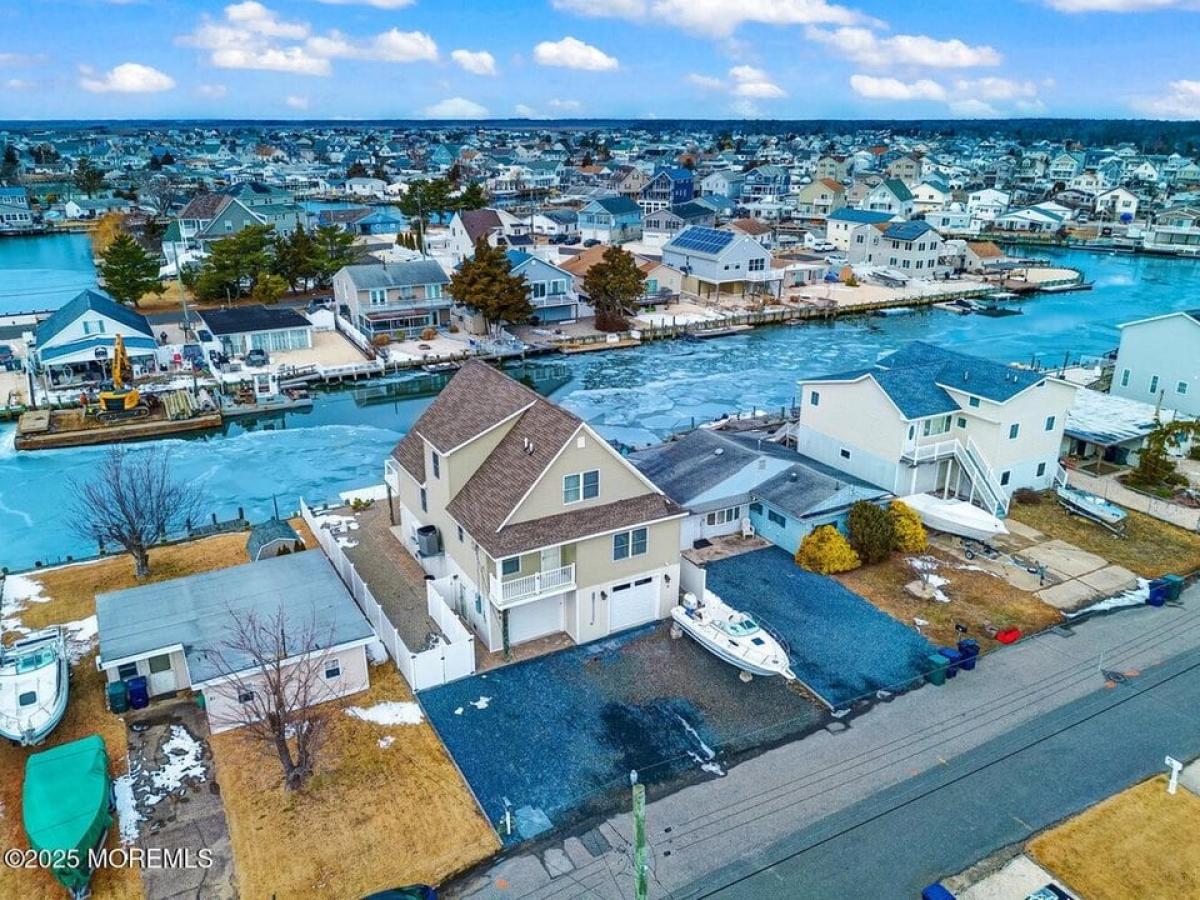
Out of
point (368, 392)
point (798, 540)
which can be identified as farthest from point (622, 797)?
point (368, 392)

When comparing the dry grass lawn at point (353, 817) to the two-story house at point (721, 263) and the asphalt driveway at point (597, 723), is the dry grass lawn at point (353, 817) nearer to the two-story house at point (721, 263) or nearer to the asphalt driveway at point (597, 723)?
the asphalt driveway at point (597, 723)

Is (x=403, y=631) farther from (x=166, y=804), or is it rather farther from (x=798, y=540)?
(x=798, y=540)

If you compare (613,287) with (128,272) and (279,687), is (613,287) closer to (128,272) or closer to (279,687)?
(128,272)

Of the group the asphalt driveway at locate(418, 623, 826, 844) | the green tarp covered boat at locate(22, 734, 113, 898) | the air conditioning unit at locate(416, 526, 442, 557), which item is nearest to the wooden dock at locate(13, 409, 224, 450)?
the air conditioning unit at locate(416, 526, 442, 557)

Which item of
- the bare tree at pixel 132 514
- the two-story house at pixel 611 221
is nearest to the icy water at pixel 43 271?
the bare tree at pixel 132 514

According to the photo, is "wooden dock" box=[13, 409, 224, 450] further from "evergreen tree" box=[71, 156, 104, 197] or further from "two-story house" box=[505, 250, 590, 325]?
"evergreen tree" box=[71, 156, 104, 197]
